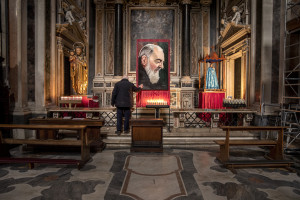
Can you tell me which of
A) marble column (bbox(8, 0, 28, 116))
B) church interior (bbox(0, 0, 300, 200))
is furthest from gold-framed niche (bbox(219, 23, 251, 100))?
marble column (bbox(8, 0, 28, 116))

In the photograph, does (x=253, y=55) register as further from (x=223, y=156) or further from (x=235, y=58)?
(x=223, y=156)

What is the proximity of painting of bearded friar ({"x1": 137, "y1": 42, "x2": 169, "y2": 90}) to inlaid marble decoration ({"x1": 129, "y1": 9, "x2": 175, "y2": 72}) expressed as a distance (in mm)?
4586

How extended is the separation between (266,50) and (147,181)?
211 inches

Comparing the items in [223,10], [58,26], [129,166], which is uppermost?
[223,10]

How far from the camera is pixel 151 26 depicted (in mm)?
11094

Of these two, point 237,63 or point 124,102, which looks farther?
point 237,63

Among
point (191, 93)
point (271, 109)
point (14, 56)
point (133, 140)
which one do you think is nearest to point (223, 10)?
point (191, 93)

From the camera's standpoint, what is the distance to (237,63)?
31.3ft

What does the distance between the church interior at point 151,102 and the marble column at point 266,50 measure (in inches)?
1.2

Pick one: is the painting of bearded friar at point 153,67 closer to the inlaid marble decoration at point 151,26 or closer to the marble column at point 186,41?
the marble column at point 186,41

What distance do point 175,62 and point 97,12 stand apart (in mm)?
4688

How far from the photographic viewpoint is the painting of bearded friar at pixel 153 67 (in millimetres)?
6531

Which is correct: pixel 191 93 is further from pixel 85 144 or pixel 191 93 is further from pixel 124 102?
pixel 85 144

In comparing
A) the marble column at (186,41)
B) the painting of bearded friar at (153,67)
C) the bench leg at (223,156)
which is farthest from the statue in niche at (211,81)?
the bench leg at (223,156)
